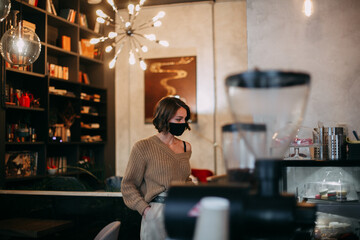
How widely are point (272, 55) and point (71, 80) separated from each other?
140 inches

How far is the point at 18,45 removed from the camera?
292cm

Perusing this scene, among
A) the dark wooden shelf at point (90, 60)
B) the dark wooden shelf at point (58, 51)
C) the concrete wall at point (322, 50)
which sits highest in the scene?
the dark wooden shelf at point (90, 60)

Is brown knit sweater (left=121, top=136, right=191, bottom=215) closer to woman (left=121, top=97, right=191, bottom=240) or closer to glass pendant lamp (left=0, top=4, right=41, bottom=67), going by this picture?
woman (left=121, top=97, right=191, bottom=240)

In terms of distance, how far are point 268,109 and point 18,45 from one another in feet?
8.60

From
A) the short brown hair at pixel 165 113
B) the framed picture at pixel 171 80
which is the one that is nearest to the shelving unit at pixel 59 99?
the framed picture at pixel 171 80

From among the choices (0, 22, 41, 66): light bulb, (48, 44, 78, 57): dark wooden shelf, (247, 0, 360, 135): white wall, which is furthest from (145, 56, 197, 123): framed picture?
(0, 22, 41, 66): light bulb

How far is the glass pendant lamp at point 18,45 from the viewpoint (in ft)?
9.52

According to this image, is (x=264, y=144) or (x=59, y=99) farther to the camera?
(x=59, y=99)

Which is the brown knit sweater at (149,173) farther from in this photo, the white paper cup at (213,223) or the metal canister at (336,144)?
the white paper cup at (213,223)

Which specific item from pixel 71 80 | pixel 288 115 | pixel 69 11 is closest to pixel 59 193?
pixel 288 115

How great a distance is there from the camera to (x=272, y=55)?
124 inches

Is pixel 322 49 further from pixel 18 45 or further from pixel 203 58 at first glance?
pixel 203 58

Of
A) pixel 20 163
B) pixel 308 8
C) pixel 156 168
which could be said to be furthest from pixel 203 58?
pixel 156 168

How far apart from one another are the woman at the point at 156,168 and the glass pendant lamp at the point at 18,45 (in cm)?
143
